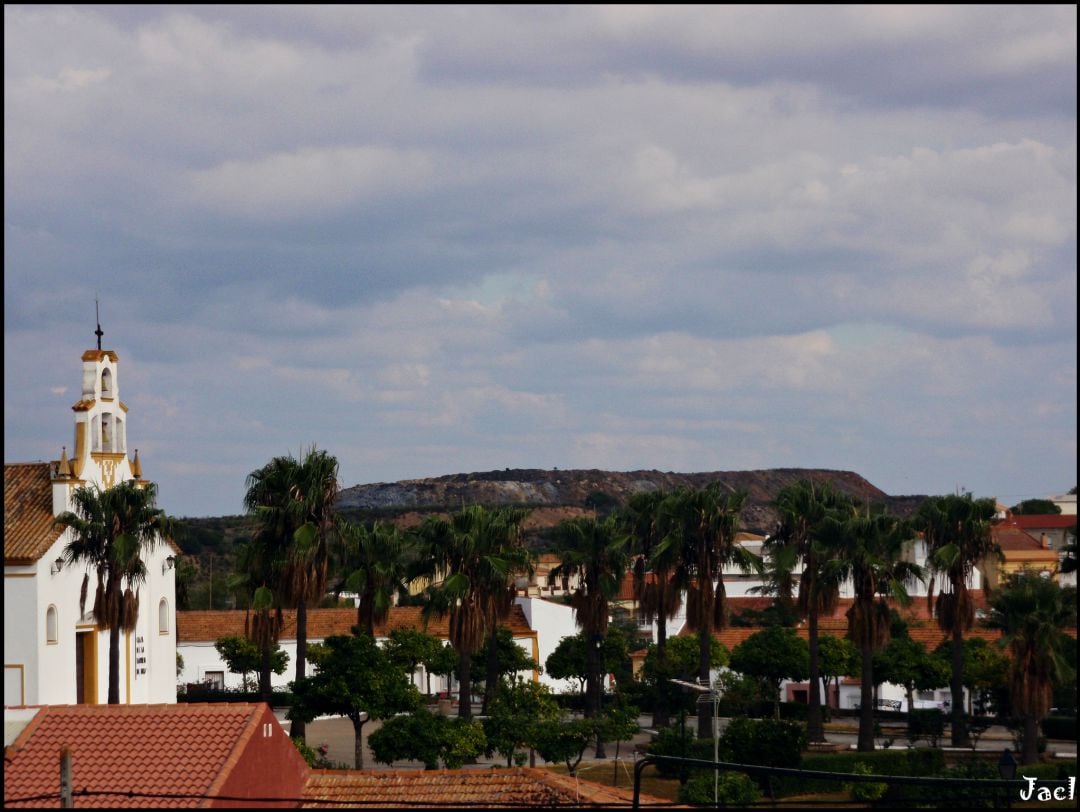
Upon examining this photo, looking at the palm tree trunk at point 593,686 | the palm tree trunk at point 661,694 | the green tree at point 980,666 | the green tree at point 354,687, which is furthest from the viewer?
the green tree at point 980,666

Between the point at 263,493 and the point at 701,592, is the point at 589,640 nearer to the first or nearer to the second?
the point at 701,592

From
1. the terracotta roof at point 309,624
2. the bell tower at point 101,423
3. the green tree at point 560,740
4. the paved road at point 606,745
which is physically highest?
the bell tower at point 101,423

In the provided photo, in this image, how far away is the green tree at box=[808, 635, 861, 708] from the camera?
224ft

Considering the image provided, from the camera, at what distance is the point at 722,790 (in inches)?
1607

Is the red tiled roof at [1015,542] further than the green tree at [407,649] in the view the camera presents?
Yes

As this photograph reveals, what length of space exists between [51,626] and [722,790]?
22.5 meters

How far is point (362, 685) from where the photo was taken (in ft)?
157

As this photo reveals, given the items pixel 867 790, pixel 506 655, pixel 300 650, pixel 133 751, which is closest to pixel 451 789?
pixel 133 751

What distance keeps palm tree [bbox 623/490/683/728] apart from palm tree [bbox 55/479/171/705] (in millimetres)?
21946

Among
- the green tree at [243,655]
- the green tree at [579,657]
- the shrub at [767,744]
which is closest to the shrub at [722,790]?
the shrub at [767,744]

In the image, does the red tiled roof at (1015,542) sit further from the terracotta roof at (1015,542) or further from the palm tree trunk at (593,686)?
the palm tree trunk at (593,686)

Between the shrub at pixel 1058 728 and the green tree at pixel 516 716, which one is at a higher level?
the green tree at pixel 516 716

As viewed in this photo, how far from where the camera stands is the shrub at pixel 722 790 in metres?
40.3

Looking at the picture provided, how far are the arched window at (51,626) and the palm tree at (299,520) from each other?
24.1 feet
